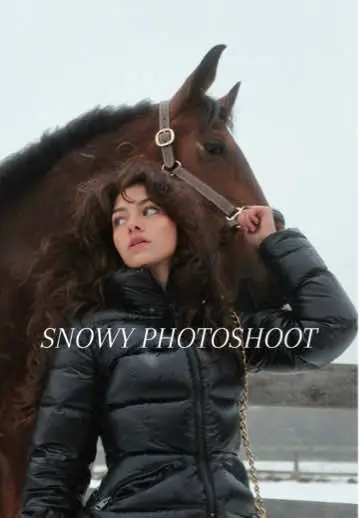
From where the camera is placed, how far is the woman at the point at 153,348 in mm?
1213

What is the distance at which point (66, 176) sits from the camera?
2.17 m

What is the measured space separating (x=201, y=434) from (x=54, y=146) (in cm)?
130

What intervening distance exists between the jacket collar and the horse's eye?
0.87 metres

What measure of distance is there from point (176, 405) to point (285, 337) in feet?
1.06

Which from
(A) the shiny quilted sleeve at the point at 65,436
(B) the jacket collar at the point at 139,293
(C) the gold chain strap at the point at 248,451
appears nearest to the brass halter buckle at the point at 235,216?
(C) the gold chain strap at the point at 248,451

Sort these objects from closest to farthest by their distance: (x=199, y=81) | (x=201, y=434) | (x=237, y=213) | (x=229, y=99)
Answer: (x=201, y=434), (x=237, y=213), (x=199, y=81), (x=229, y=99)

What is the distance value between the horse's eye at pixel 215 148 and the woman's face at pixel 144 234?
2.45 ft

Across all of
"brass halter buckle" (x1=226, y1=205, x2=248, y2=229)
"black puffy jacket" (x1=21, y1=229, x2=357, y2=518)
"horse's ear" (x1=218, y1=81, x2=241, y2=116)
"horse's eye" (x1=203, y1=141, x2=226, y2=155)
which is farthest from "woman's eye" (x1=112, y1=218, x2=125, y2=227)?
"horse's ear" (x1=218, y1=81, x2=241, y2=116)

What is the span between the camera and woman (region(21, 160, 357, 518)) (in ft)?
3.98

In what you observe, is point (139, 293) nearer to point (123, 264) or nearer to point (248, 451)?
point (123, 264)

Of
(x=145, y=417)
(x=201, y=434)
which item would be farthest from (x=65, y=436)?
(x=201, y=434)

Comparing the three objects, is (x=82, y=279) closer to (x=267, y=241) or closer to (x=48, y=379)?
(x=48, y=379)

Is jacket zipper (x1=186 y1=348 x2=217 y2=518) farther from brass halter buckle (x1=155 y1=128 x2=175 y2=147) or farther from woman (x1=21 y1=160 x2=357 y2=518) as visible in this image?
brass halter buckle (x1=155 y1=128 x2=175 y2=147)

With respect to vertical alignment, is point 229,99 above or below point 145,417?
above
